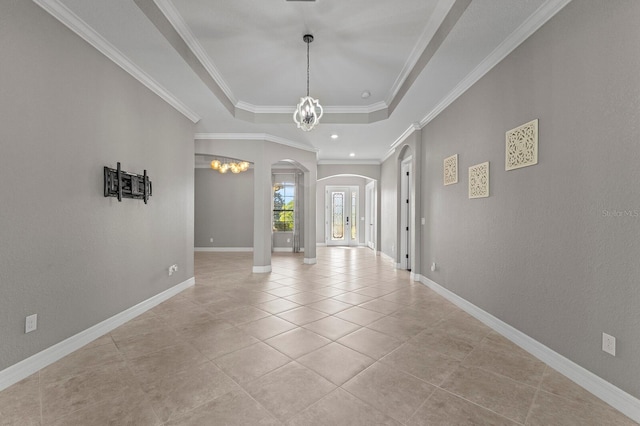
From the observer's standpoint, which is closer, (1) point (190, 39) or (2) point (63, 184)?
(2) point (63, 184)

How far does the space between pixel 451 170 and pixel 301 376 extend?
3.44 m

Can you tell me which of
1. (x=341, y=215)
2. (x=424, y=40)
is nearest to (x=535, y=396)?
(x=424, y=40)

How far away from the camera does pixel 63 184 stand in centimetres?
252

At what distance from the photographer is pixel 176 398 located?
6.29 feet

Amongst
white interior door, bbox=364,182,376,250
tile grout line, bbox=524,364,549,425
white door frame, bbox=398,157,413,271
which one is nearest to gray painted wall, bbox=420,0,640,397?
tile grout line, bbox=524,364,549,425

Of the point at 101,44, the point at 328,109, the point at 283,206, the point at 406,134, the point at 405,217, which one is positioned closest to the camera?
the point at 101,44

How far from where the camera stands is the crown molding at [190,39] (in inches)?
106

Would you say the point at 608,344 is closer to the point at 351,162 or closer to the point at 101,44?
the point at 101,44

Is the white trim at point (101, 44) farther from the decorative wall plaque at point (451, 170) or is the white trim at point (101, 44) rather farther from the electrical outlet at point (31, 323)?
the decorative wall plaque at point (451, 170)

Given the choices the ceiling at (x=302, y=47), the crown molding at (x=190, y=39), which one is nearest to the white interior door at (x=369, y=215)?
the ceiling at (x=302, y=47)

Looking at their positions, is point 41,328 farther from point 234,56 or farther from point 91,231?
point 234,56

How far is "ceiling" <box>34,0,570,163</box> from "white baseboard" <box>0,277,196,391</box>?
276 centimetres

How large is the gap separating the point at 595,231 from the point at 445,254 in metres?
2.44

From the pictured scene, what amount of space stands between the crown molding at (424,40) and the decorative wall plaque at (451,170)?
130cm
